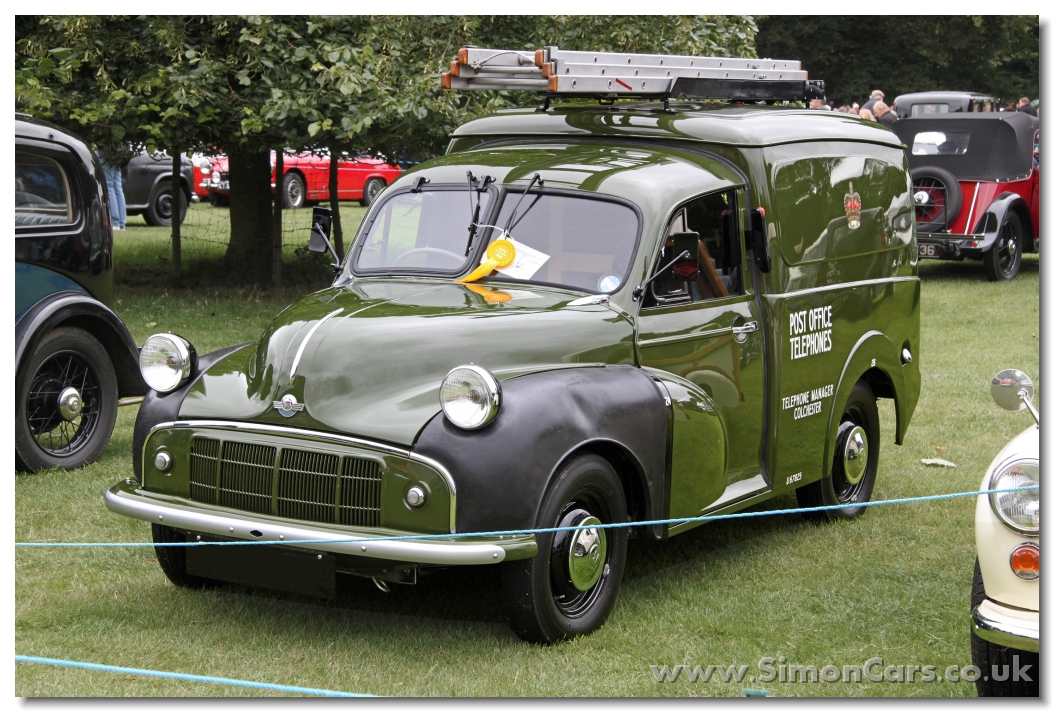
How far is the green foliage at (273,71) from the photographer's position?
38.1 feet

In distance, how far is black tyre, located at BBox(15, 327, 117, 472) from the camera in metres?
7.22

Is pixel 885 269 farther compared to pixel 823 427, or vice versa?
pixel 885 269

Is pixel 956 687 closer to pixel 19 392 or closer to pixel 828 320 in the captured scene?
pixel 828 320

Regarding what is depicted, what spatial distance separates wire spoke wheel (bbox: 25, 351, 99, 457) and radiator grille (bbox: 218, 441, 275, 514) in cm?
297

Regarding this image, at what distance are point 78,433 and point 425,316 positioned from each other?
3.69 metres

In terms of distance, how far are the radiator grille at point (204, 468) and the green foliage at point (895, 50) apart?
102 ft

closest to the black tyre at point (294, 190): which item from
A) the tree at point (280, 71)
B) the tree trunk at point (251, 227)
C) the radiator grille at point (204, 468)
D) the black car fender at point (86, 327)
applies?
the tree trunk at point (251, 227)

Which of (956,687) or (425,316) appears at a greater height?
(425,316)

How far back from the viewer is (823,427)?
6.48m

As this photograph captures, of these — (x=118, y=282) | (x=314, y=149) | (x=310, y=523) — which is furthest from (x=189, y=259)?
(x=310, y=523)

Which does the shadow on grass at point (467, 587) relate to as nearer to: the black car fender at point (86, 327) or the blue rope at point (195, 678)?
the blue rope at point (195, 678)

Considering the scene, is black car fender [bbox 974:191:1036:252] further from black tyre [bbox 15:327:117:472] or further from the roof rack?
black tyre [bbox 15:327:117:472]

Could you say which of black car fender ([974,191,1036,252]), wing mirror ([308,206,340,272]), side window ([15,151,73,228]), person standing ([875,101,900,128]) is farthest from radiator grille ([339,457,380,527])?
person standing ([875,101,900,128])

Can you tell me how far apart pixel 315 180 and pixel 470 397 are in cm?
2193
